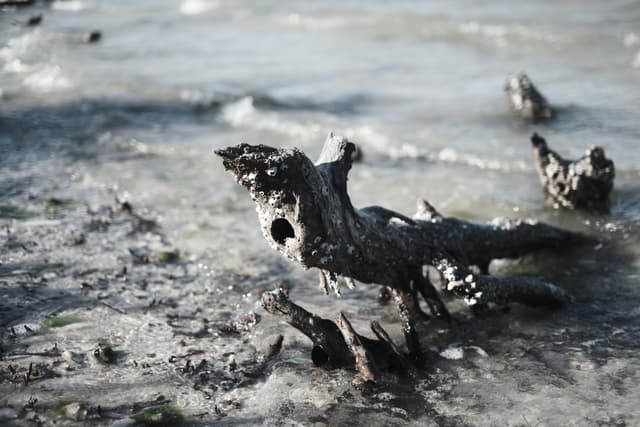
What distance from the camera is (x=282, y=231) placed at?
3.64 m

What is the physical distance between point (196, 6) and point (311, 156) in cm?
1186

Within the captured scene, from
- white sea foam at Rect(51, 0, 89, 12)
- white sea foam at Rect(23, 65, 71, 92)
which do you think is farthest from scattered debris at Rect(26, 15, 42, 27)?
white sea foam at Rect(23, 65, 71, 92)

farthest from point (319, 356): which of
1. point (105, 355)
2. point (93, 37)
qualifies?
point (93, 37)

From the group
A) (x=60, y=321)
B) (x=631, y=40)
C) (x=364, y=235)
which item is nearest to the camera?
(x=364, y=235)

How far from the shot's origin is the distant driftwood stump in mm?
3414

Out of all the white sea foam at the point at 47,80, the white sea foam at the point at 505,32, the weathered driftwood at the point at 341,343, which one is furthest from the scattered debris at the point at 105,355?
the white sea foam at the point at 505,32

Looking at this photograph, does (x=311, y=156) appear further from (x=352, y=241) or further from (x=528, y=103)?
(x=352, y=241)

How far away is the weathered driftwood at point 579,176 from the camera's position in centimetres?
591

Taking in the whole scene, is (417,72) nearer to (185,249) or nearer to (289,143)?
(289,143)

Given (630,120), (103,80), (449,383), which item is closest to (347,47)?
(103,80)

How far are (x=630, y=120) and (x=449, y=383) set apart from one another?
542cm

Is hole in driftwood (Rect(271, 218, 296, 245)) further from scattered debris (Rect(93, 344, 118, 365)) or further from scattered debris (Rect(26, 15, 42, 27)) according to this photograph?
scattered debris (Rect(26, 15, 42, 27))

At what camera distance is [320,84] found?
11000 millimetres

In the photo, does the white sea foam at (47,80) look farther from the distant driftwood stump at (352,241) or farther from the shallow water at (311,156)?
the distant driftwood stump at (352,241)
